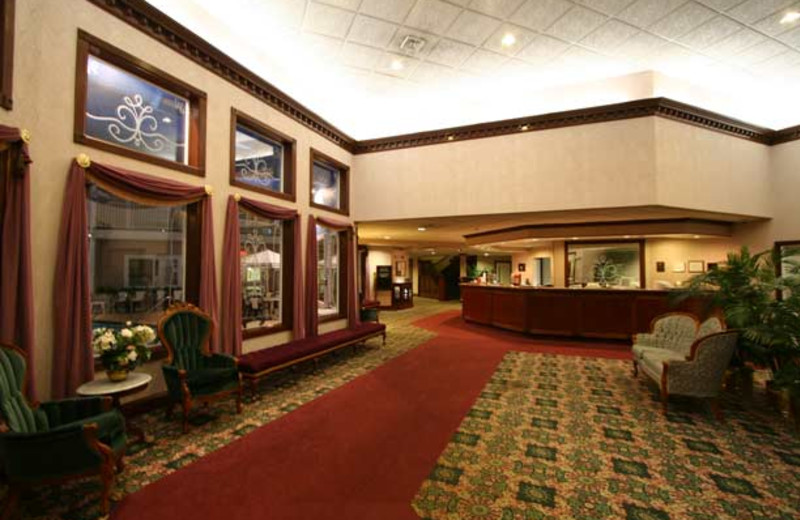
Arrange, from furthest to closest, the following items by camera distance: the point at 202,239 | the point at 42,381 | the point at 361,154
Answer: the point at 361,154 → the point at 202,239 → the point at 42,381

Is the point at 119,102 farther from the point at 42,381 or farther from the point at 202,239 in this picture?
the point at 42,381

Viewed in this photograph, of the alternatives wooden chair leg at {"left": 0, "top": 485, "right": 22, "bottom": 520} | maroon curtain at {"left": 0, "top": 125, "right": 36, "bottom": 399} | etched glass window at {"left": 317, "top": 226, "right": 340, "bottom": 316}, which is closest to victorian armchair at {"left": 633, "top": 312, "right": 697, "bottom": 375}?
etched glass window at {"left": 317, "top": 226, "right": 340, "bottom": 316}

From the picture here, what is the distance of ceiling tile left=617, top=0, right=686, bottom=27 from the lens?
4.14 meters

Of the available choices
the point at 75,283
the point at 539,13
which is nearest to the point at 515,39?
the point at 539,13

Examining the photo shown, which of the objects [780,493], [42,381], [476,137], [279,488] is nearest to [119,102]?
[42,381]

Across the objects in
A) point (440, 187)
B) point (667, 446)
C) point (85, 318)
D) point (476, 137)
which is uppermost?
point (476, 137)

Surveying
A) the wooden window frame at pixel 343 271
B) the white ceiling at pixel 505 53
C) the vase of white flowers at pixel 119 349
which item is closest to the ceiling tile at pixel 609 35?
the white ceiling at pixel 505 53

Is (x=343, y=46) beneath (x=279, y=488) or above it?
above

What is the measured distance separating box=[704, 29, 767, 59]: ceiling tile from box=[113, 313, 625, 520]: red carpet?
5.97m

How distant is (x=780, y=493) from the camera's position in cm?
231

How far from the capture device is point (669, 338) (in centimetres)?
476

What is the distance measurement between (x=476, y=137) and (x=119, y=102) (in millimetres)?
5351

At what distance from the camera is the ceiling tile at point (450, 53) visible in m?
4.94

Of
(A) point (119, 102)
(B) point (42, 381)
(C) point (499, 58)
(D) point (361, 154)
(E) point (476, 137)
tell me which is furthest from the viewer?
(D) point (361, 154)
